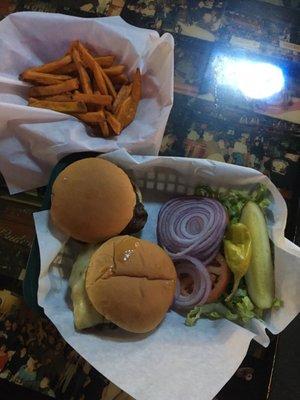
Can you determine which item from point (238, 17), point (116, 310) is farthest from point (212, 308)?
point (238, 17)

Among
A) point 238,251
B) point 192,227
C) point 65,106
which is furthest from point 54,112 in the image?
point 238,251

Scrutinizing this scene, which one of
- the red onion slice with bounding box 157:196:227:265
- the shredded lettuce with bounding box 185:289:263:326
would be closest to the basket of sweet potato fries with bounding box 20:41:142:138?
the red onion slice with bounding box 157:196:227:265

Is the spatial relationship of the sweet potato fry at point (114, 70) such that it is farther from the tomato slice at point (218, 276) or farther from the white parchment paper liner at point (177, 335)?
the tomato slice at point (218, 276)

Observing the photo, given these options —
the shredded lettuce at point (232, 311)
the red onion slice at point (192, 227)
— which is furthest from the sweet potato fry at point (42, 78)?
the shredded lettuce at point (232, 311)

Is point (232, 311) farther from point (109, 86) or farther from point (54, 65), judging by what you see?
point (54, 65)

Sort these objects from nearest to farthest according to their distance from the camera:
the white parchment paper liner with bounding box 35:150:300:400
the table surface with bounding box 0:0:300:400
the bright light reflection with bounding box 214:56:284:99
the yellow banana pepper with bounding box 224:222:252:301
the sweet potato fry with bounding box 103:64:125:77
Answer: the white parchment paper liner with bounding box 35:150:300:400 → the yellow banana pepper with bounding box 224:222:252:301 → the table surface with bounding box 0:0:300:400 → the sweet potato fry with bounding box 103:64:125:77 → the bright light reflection with bounding box 214:56:284:99

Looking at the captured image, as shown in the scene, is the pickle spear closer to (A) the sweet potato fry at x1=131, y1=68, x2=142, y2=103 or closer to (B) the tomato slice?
(B) the tomato slice
